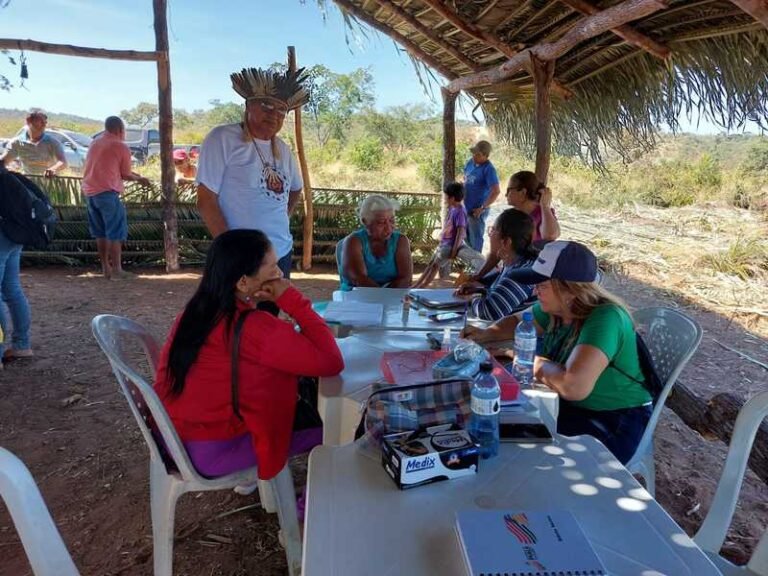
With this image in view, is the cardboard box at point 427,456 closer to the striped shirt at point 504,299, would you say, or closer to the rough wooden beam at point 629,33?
the striped shirt at point 504,299

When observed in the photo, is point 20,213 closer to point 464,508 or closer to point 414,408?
point 414,408

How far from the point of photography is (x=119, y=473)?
2.69m

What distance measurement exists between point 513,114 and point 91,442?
5.74m

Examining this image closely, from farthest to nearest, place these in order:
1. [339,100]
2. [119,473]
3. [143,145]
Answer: [339,100], [143,145], [119,473]

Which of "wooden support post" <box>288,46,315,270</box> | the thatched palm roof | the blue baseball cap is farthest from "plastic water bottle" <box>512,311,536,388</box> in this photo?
"wooden support post" <box>288,46,315,270</box>

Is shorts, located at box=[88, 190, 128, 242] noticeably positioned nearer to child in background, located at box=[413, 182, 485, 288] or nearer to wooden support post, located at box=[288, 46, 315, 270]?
wooden support post, located at box=[288, 46, 315, 270]

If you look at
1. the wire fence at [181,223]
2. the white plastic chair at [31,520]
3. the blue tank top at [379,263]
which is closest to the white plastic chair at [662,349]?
the blue tank top at [379,263]

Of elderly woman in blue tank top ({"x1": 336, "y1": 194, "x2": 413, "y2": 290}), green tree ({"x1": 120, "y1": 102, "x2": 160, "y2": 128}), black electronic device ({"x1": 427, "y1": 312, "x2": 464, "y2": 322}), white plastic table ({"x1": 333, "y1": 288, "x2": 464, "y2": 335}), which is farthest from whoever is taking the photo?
green tree ({"x1": 120, "y1": 102, "x2": 160, "y2": 128})

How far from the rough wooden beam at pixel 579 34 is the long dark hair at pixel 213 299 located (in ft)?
8.63

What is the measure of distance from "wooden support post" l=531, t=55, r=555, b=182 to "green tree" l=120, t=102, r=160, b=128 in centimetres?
3341

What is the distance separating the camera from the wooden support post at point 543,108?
452cm

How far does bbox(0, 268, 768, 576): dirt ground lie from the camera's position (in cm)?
214

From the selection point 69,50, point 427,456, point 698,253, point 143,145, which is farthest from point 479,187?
point 143,145

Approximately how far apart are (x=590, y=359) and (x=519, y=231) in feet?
3.98
